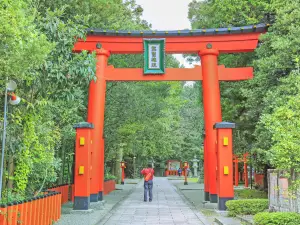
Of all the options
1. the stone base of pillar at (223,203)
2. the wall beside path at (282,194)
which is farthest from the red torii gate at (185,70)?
the wall beside path at (282,194)

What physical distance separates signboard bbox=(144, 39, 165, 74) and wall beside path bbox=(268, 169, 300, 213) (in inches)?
229

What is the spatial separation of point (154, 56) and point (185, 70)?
128cm

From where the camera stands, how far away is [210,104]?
13.4 m

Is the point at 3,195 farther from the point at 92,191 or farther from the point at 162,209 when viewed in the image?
the point at 162,209

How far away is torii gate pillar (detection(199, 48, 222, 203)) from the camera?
43.2ft

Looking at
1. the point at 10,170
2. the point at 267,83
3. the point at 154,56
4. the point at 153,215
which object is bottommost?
the point at 153,215

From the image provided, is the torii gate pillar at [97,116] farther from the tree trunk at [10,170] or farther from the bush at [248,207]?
the bush at [248,207]

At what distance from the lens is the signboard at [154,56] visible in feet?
45.4

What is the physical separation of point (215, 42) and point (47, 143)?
7.52m

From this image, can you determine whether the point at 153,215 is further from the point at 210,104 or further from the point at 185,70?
the point at 185,70

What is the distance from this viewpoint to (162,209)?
13.1m

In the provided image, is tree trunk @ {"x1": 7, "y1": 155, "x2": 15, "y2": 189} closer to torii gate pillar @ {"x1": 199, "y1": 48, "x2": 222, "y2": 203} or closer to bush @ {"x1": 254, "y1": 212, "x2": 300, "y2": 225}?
bush @ {"x1": 254, "y1": 212, "x2": 300, "y2": 225}

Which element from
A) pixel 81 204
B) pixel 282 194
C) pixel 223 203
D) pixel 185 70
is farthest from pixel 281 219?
pixel 185 70

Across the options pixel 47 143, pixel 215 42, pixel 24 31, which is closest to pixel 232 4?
pixel 215 42
